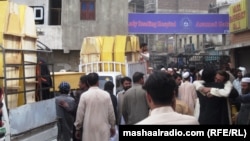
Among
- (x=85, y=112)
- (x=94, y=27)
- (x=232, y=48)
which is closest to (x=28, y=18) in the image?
(x=85, y=112)

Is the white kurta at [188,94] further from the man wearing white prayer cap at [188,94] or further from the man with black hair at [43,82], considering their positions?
the man with black hair at [43,82]

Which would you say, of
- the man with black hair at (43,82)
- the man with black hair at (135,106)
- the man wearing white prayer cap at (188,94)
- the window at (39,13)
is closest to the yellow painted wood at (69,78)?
the man wearing white prayer cap at (188,94)

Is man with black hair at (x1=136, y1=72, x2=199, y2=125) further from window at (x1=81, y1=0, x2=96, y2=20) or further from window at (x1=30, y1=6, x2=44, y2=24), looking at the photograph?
window at (x1=81, y1=0, x2=96, y2=20)

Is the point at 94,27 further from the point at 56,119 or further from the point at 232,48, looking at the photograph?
the point at 56,119

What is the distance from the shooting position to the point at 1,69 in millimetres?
6141

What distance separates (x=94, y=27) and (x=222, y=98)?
2065 cm

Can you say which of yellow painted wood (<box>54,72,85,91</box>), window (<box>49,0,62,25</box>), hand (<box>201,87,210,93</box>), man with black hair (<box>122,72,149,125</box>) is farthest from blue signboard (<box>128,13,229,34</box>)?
hand (<box>201,87,210,93</box>)

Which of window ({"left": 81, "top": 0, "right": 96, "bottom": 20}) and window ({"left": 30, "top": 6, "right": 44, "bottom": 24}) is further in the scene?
window ({"left": 81, "top": 0, "right": 96, "bottom": 20})

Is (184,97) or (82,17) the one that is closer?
(184,97)

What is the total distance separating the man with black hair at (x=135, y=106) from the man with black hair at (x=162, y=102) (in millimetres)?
3797

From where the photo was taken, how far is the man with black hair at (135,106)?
6.73 metres

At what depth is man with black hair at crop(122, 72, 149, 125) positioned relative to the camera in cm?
673

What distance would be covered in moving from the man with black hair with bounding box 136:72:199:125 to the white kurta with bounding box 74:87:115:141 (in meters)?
3.72

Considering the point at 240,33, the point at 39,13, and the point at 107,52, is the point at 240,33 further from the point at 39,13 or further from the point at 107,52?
the point at 39,13
